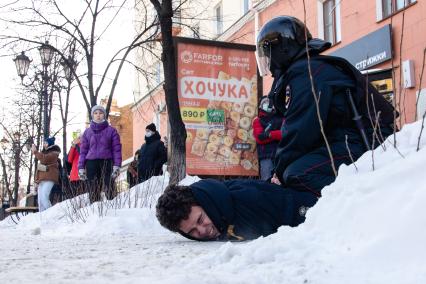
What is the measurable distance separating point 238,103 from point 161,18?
1827 millimetres

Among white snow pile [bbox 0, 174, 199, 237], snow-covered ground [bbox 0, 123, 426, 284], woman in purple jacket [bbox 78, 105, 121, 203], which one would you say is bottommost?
white snow pile [bbox 0, 174, 199, 237]

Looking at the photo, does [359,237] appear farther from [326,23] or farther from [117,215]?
[326,23]

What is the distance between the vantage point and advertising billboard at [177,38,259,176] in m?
8.70

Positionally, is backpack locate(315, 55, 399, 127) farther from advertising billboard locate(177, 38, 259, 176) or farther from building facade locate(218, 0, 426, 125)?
building facade locate(218, 0, 426, 125)

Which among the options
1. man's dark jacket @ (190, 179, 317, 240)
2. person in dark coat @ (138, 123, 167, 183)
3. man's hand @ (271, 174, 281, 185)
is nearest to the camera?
man's dark jacket @ (190, 179, 317, 240)

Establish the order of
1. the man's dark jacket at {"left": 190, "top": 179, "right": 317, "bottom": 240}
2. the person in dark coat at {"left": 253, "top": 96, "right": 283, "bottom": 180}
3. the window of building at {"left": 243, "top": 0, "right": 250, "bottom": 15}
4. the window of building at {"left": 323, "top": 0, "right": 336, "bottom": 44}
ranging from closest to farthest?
1. the man's dark jacket at {"left": 190, "top": 179, "right": 317, "bottom": 240}
2. the person in dark coat at {"left": 253, "top": 96, "right": 283, "bottom": 180}
3. the window of building at {"left": 323, "top": 0, "right": 336, "bottom": 44}
4. the window of building at {"left": 243, "top": 0, "right": 250, "bottom": 15}

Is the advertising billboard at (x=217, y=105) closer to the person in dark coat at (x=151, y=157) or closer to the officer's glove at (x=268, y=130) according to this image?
the officer's glove at (x=268, y=130)

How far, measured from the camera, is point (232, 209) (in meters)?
3.55

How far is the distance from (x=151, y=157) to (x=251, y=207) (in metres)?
6.88

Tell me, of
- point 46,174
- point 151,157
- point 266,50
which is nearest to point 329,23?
point 151,157

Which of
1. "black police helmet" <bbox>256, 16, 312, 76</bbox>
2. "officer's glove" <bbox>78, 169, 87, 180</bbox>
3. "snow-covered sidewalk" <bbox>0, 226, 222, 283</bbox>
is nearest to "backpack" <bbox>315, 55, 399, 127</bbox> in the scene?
"black police helmet" <bbox>256, 16, 312, 76</bbox>

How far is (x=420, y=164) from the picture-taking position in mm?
2205

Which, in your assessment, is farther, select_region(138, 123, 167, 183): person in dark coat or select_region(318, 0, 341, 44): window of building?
select_region(318, 0, 341, 44): window of building

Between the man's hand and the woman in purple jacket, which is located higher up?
the woman in purple jacket
